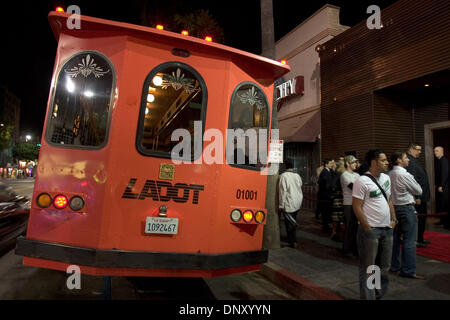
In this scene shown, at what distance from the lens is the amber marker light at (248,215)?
3590mm

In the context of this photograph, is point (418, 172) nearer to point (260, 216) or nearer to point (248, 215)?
point (260, 216)

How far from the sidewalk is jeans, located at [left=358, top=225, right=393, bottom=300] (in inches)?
15.6

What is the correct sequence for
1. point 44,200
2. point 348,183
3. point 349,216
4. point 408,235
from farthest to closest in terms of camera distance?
point 348,183 < point 349,216 < point 408,235 < point 44,200

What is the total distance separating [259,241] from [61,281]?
10.2ft

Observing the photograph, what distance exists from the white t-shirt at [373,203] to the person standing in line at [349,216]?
2548 mm

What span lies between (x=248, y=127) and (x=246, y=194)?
34.5 inches

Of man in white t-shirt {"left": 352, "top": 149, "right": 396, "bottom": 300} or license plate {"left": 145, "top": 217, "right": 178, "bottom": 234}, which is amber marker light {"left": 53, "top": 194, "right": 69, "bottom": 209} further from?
man in white t-shirt {"left": 352, "top": 149, "right": 396, "bottom": 300}

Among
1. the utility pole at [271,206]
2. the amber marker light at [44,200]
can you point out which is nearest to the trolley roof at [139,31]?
the amber marker light at [44,200]

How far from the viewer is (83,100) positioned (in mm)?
3324

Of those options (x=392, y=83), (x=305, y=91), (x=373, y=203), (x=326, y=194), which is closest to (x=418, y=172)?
(x=326, y=194)

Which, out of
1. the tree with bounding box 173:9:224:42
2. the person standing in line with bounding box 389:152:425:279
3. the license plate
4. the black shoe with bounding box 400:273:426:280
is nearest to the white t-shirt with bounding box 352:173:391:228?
the person standing in line with bounding box 389:152:425:279

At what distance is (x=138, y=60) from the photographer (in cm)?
330

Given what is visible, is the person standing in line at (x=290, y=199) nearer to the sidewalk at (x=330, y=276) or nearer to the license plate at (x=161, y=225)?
the sidewalk at (x=330, y=276)
